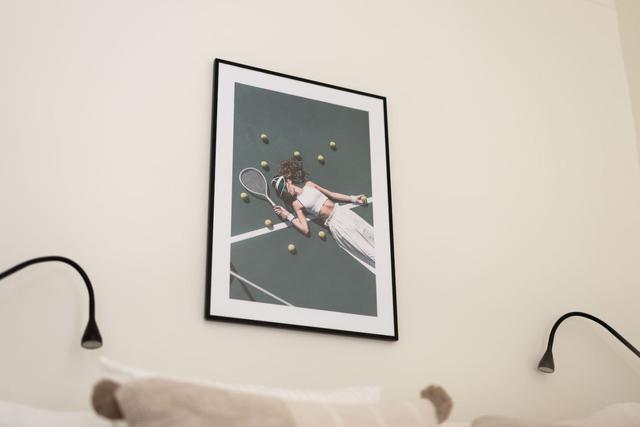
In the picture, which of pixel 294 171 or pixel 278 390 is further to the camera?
pixel 294 171

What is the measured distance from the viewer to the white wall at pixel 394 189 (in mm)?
2111

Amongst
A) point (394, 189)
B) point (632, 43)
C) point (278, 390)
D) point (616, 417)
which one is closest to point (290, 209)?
point (394, 189)

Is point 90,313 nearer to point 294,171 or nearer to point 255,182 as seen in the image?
point 255,182

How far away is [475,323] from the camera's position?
253 centimetres

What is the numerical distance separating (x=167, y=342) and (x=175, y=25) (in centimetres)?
102

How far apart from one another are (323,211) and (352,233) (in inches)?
4.5

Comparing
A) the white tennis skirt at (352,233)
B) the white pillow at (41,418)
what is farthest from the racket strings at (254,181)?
the white pillow at (41,418)

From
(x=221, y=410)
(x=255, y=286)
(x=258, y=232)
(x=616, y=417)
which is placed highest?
(x=258, y=232)

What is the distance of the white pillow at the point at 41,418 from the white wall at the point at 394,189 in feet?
0.48

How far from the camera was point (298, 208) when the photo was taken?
240 cm

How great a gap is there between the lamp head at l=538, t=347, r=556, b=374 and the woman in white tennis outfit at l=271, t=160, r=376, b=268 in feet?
2.02

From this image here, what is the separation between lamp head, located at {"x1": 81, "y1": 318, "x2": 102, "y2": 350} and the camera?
1.93m

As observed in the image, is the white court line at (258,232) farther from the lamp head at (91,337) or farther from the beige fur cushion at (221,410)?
the beige fur cushion at (221,410)

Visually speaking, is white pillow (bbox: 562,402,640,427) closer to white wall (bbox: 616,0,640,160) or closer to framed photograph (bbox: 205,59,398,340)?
framed photograph (bbox: 205,59,398,340)
